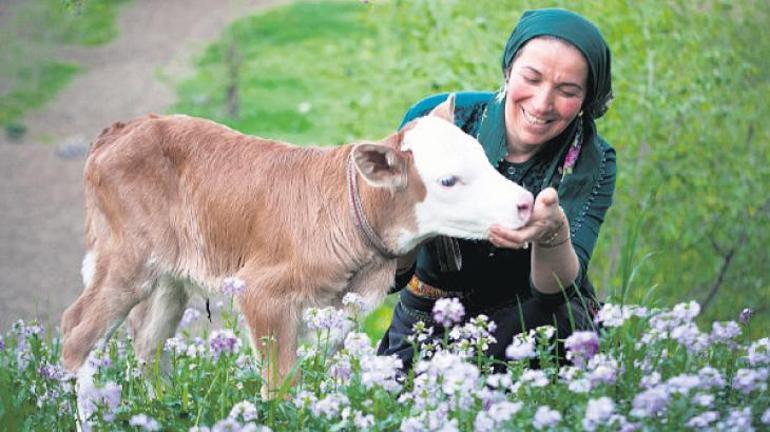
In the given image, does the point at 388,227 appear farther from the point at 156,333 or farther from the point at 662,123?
the point at 662,123

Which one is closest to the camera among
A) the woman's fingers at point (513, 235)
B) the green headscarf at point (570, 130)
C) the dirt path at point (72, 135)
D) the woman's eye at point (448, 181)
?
the woman's fingers at point (513, 235)

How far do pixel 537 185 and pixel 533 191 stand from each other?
0.10 ft

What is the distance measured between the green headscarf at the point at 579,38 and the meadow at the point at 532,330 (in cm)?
61

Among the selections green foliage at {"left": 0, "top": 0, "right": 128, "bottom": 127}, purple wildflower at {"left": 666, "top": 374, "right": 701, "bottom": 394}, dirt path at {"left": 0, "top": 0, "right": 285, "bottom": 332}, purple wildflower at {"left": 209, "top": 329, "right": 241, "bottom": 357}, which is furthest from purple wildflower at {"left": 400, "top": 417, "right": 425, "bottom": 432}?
green foliage at {"left": 0, "top": 0, "right": 128, "bottom": 127}

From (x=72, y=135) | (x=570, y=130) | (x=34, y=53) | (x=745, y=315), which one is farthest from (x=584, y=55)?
(x=34, y=53)

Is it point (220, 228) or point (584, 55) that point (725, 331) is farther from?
point (220, 228)

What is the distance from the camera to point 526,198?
4098 millimetres

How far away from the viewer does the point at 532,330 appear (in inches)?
154

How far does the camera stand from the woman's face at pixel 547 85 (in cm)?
453

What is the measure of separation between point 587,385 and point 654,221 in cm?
496

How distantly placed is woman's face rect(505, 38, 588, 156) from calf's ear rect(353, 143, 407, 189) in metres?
0.55

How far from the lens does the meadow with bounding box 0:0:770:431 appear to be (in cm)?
344

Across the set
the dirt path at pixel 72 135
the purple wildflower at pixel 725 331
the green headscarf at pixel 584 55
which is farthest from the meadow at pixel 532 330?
the dirt path at pixel 72 135

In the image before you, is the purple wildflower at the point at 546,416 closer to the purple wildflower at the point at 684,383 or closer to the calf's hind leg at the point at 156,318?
the purple wildflower at the point at 684,383
